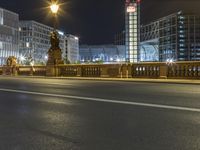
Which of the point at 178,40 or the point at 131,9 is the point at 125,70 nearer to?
the point at 131,9

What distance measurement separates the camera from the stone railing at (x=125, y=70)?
27.9 meters

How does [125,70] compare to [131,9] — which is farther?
[131,9]

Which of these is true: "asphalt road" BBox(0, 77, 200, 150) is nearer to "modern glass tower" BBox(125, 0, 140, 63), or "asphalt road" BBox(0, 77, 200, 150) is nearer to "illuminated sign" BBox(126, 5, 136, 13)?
"modern glass tower" BBox(125, 0, 140, 63)

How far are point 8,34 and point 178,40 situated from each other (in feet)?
241

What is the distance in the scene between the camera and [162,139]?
7.16 m

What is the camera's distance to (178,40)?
178 meters

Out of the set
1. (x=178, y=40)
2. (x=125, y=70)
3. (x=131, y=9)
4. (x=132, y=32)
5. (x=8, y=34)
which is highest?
(x=131, y=9)

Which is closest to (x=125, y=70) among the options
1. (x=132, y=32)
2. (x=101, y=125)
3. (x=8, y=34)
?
(x=101, y=125)

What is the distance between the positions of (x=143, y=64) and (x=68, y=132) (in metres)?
23.0

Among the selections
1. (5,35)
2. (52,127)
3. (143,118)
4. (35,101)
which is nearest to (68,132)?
(52,127)

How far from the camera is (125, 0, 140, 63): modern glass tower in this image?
14112 centimetres

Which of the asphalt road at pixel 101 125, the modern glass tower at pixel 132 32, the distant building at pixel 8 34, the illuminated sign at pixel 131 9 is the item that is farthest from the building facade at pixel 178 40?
the asphalt road at pixel 101 125

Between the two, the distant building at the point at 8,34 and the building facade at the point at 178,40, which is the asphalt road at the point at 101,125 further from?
the distant building at the point at 8,34

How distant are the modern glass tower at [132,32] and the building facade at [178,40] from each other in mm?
27443
